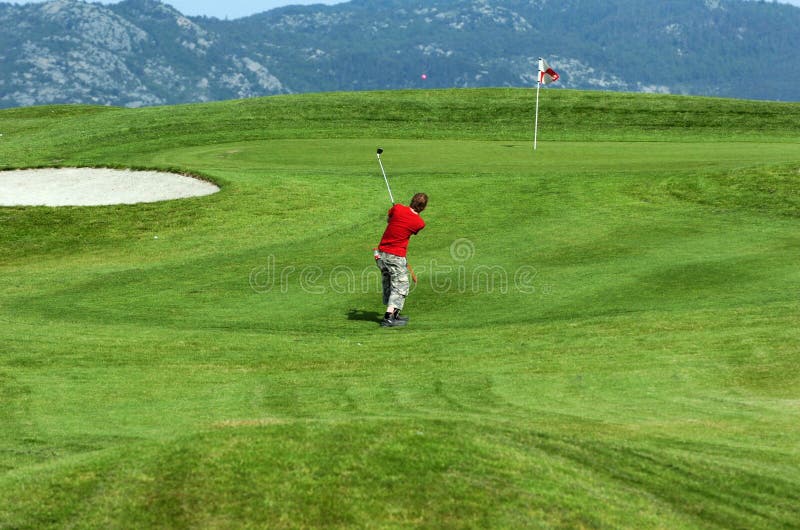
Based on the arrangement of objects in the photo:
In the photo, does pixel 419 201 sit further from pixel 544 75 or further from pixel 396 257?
pixel 544 75

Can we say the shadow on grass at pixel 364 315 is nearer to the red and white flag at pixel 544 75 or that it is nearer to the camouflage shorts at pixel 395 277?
the camouflage shorts at pixel 395 277

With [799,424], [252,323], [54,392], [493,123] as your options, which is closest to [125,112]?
[493,123]

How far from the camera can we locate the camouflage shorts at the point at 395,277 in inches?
672

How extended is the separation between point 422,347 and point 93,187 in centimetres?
2247

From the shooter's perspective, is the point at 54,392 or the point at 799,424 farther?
the point at 54,392

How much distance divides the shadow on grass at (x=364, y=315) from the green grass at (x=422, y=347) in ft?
0.25

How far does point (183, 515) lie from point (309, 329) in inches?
368

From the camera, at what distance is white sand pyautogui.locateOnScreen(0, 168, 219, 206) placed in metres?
31.7

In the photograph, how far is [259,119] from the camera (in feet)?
164

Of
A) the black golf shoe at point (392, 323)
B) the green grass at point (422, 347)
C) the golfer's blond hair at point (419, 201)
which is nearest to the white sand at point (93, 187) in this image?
the green grass at point (422, 347)

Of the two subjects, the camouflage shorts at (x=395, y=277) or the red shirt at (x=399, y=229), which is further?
the red shirt at (x=399, y=229)

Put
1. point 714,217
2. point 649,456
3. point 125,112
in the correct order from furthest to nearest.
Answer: point 125,112
point 714,217
point 649,456

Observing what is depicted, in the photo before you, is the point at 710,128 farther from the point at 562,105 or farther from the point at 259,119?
the point at 259,119

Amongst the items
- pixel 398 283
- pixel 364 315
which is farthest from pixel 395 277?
pixel 364 315
